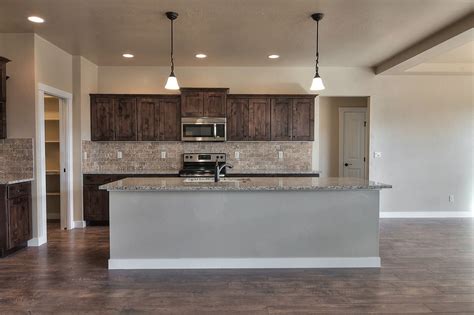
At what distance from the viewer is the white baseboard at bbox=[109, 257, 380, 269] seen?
141 inches

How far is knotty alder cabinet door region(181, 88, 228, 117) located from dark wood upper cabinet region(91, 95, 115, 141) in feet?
4.08

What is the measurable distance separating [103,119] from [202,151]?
5.87 feet

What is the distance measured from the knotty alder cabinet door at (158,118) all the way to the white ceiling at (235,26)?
749 millimetres

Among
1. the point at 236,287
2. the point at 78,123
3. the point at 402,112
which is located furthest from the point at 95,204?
the point at 402,112

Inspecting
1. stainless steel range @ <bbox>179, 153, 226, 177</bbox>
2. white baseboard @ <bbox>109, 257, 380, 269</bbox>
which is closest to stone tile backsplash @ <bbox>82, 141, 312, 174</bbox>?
stainless steel range @ <bbox>179, 153, 226, 177</bbox>

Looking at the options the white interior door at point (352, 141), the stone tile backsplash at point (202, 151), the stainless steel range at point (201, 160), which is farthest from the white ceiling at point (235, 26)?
the white interior door at point (352, 141)

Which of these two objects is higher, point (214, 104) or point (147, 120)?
point (214, 104)

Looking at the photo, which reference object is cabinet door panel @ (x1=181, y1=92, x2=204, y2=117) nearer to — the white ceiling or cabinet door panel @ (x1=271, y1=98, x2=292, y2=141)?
the white ceiling

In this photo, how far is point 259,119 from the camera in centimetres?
588

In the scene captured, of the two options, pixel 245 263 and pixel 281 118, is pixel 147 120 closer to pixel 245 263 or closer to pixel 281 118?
pixel 281 118

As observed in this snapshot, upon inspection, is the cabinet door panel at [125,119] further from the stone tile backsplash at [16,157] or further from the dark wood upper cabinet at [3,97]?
the dark wood upper cabinet at [3,97]

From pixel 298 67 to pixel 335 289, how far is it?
4.20 meters

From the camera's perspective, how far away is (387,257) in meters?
3.97

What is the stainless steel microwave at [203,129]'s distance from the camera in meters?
5.79
